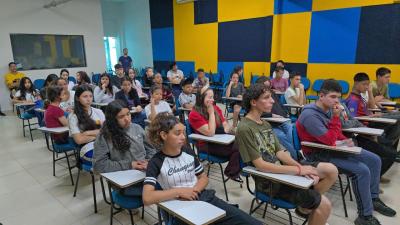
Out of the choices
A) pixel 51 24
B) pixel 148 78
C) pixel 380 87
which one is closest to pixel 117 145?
pixel 380 87

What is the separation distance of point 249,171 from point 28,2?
29.0 feet

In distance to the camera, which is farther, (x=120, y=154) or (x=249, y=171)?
(x=120, y=154)

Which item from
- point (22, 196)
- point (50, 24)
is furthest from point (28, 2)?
point (22, 196)

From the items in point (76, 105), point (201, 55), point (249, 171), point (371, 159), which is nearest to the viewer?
point (249, 171)

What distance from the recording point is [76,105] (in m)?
2.81

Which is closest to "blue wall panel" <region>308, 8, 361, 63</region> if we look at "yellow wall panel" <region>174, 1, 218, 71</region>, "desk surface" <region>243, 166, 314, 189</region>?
"yellow wall panel" <region>174, 1, 218, 71</region>

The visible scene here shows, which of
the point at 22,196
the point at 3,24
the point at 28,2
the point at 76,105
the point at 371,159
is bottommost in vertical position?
the point at 22,196

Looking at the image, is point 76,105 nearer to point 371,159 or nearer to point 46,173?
point 46,173

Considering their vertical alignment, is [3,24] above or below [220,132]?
above

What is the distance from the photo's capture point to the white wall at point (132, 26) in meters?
10.7

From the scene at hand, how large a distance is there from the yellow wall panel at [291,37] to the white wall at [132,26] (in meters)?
5.52

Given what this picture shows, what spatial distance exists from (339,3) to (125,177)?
19.8 ft

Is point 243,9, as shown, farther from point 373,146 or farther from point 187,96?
point 373,146

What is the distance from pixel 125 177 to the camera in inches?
71.7
